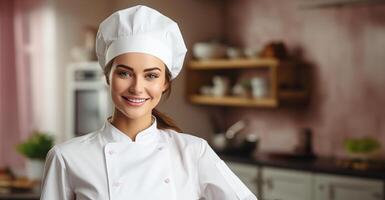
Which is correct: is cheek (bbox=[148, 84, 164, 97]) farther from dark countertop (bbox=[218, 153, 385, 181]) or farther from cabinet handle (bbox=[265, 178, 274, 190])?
cabinet handle (bbox=[265, 178, 274, 190])

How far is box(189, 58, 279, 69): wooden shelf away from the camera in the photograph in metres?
4.34

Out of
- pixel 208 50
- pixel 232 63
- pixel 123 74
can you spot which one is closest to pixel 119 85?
pixel 123 74

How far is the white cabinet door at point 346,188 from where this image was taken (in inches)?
137

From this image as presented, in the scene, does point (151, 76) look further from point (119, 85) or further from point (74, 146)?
point (74, 146)

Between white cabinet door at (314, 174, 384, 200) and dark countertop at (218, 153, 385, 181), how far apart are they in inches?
1.4

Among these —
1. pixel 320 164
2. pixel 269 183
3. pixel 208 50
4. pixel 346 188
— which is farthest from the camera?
pixel 208 50

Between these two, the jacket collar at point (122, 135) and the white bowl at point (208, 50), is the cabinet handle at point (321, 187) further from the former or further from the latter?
the jacket collar at point (122, 135)

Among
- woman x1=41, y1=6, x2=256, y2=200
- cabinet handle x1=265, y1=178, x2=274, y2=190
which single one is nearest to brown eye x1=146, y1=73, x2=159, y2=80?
woman x1=41, y1=6, x2=256, y2=200

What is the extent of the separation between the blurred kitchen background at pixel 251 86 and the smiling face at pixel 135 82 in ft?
7.09

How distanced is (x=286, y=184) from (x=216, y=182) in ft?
9.24

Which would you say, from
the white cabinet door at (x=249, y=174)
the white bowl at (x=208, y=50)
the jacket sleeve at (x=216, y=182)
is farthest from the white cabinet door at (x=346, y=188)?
the jacket sleeve at (x=216, y=182)

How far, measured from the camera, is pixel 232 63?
15.1 feet

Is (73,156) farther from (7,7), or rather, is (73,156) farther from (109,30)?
(7,7)

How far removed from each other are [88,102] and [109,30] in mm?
3703
